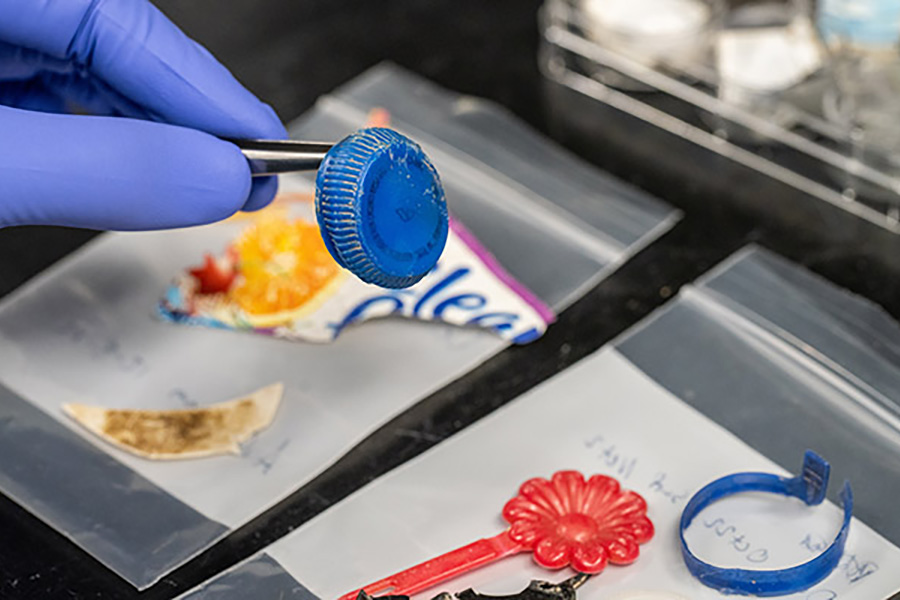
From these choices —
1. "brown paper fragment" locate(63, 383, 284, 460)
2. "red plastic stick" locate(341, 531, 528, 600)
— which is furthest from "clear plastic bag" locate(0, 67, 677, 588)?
"red plastic stick" locate(341, 531, 528, 600)

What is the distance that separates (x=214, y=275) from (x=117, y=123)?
22 cm

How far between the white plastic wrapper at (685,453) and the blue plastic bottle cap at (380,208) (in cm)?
15

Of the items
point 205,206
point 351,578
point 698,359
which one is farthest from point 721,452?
point 205,206

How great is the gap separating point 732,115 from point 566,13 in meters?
0.17

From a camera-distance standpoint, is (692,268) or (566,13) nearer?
(692,268)

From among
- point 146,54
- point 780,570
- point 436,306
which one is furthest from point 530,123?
point 780,570

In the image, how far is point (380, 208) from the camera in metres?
0.64

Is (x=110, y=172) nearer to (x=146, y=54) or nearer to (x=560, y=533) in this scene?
(x=146, y=54)

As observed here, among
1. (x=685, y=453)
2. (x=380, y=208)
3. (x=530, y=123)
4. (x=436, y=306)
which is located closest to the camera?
(x=380, y=208)

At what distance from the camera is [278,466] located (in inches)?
30.7

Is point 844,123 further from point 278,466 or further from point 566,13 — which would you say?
point 278,466

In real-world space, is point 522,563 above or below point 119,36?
below

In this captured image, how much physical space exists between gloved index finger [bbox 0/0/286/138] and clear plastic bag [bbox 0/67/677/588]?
0.17 meters

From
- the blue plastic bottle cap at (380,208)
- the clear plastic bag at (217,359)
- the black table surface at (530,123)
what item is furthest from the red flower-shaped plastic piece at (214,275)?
the blue plastic bottle cap at (380,208)
